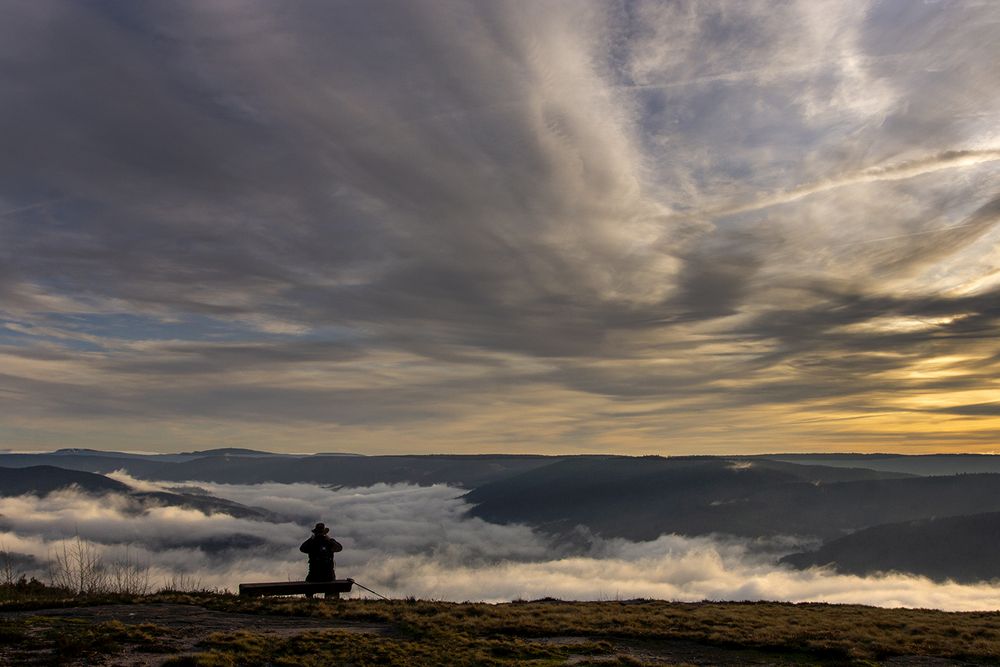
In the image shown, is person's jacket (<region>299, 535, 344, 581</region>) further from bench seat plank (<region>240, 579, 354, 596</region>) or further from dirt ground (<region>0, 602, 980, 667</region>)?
dirt ground (<region>0, 602, 980, 667</region>)

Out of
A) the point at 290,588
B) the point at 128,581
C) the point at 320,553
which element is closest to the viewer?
the point at 290,588

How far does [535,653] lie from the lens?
14.4 meters

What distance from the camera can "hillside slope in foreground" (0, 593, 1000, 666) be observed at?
12.7 metres

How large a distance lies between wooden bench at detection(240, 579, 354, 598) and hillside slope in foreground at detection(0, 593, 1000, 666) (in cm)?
79

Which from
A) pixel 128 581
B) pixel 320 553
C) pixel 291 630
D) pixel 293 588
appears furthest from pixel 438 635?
pixel 128 581

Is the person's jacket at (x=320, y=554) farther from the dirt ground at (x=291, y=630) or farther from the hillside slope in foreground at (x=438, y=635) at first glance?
the dirt ground at (x=291, y=630)

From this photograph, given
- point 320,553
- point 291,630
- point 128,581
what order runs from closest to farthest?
point 291,630 < point 320,553 < point 128,581

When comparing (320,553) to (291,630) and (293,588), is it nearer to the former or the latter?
(293,588)

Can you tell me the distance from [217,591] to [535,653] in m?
12.9

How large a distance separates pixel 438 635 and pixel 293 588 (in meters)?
7.71

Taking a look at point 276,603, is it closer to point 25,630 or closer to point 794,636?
point 25,630

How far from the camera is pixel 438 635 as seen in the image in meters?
15.9

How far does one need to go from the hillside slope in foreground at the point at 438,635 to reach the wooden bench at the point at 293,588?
79 centimetres

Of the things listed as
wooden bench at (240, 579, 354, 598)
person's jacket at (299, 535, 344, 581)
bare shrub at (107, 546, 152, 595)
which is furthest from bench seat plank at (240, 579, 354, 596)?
bare shrub at (107, 546, 152, 595)
